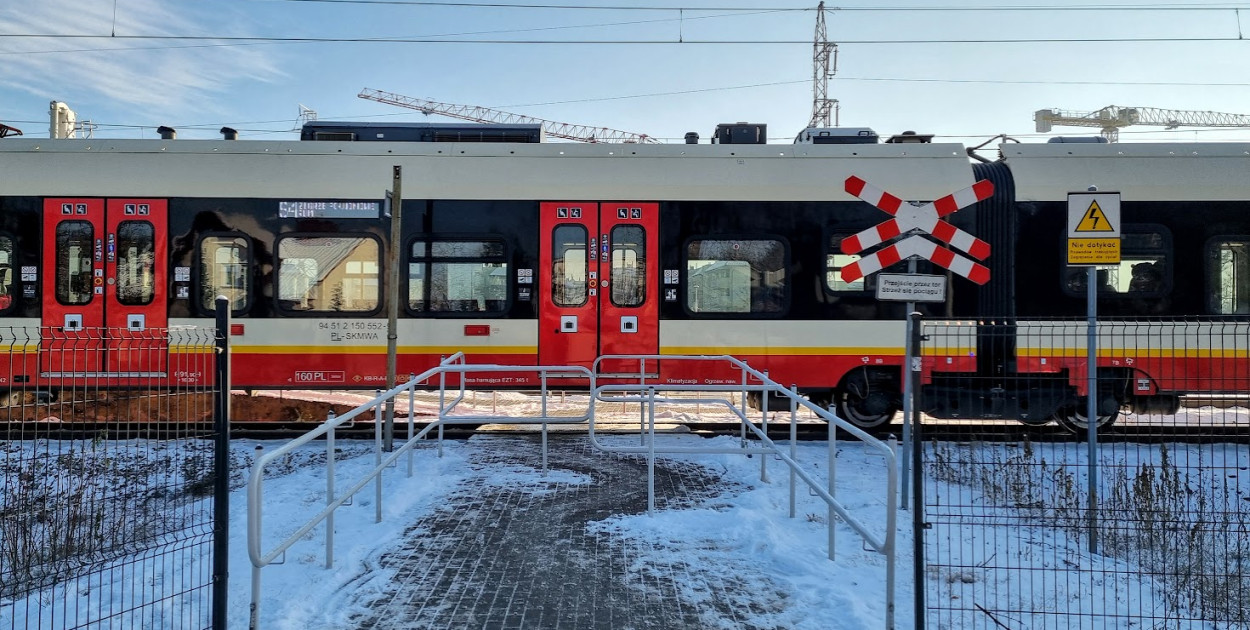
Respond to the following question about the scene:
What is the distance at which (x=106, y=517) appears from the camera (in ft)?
21.7

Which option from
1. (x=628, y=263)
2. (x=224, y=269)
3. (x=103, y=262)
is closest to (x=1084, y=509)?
(x=628, y=263)

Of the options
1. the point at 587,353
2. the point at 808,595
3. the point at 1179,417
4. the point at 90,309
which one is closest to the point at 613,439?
the point at 587,353

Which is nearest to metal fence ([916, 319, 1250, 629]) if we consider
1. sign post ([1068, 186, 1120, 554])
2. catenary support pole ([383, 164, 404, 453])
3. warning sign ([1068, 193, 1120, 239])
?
sign post ([1068, 186, 1120, 554])

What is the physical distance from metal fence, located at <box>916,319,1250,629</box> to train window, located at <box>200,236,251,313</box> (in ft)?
25.7

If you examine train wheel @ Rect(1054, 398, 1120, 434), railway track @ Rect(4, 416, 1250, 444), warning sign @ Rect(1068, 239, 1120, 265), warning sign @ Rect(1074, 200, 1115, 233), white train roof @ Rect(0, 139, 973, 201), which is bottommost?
railway track @ Rect(4, 416, 1250, 444)

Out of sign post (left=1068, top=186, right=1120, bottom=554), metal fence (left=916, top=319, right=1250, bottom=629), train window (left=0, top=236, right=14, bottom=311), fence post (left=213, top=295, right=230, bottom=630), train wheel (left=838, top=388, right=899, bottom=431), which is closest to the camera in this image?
fence post (left=213, top=295, right=230, bottom=630)

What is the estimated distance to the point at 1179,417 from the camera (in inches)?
408

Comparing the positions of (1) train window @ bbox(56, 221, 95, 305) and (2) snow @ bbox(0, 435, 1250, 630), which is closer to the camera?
(2) snow @ bbox(0, 435, 1250, 630)

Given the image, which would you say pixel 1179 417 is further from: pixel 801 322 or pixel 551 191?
pixel 551 191

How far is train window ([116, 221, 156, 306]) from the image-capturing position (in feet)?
30.1

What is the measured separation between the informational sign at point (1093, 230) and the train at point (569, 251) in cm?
336

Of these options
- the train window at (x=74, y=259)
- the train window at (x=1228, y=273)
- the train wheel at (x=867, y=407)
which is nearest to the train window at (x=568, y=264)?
the train wheel at (x=867, y=407)

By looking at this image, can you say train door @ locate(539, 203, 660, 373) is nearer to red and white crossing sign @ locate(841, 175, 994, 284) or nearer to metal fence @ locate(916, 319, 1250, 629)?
metal fence @ locate(916, 319, 1250, 629)

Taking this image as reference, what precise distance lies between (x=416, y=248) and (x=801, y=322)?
15.5ft
